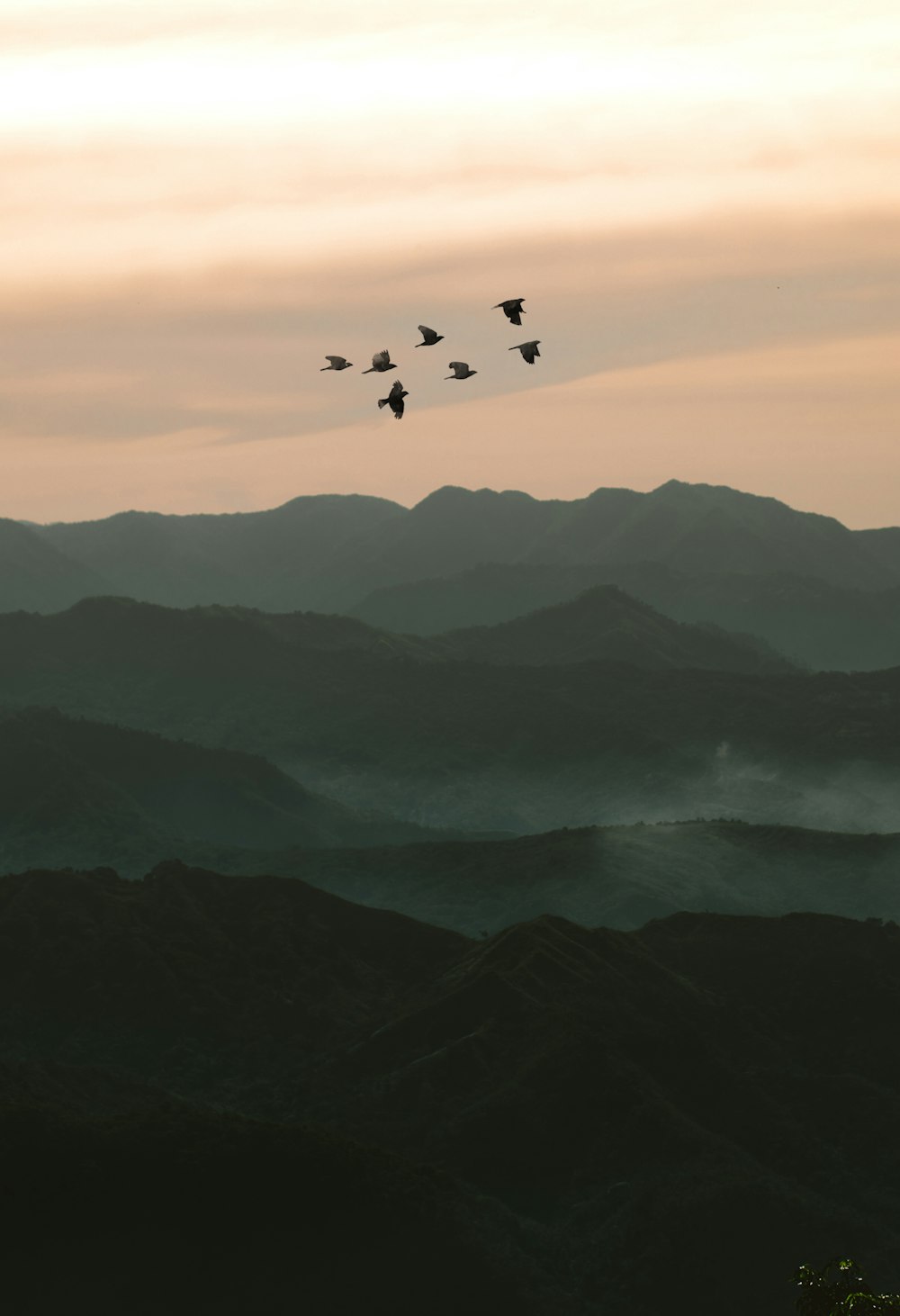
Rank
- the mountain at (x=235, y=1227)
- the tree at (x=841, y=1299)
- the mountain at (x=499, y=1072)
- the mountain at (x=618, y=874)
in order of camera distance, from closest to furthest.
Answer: the tree at (x=841, y=1299) → the mountain at (x=235, y=1227) → the mountain at (x=499, y=1072) → the mountain at (x=618, y=874)

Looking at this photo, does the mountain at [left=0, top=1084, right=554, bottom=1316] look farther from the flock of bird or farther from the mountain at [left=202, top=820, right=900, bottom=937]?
the mountain at [left=202, top=820, right=900, bottom=937]

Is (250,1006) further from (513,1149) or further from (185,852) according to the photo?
(185,852)

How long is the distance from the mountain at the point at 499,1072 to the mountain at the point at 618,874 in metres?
37.6

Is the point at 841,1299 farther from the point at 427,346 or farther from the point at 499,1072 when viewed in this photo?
the point at 499,1072

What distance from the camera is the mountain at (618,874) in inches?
6378

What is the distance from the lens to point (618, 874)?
545 ft

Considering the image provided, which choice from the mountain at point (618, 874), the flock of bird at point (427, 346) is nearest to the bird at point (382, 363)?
the flock of bird at point (427, 346)

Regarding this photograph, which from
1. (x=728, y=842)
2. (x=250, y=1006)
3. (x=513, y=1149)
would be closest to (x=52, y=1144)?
(x=513, y=1149)

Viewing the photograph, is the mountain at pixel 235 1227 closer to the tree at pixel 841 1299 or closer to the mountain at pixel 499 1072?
the mountain at pixel 499 1072

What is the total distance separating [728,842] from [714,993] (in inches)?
2644

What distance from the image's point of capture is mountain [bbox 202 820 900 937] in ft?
531

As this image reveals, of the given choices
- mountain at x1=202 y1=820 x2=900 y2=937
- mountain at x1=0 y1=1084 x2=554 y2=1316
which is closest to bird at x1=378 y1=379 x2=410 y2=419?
mountain at x1=0 y1=1084 x2=554 y2=1316

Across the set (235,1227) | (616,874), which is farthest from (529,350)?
(616,874)

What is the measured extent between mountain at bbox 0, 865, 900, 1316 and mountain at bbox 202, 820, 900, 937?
3757 centimetres
